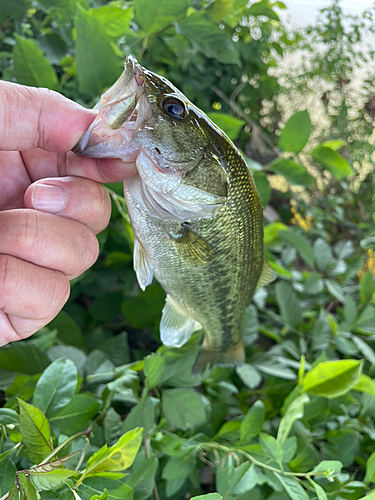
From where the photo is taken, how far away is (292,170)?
1025mm

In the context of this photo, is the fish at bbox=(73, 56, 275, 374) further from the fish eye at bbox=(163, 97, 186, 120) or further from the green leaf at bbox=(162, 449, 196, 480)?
the green leaf at bbox=(162, 449, 196, 480)

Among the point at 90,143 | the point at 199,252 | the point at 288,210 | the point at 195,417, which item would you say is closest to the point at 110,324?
the point at 195,417

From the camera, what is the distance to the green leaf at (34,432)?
468 millimetres

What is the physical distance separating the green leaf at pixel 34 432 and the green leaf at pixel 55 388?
0.26 ft

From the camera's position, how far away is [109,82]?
2.55ft

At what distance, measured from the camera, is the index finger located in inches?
19.3

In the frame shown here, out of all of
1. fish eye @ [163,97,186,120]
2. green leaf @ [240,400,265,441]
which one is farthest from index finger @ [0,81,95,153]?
green leaf @ [240,400,265,441]

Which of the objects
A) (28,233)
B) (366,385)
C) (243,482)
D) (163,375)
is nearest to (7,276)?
(28,233)

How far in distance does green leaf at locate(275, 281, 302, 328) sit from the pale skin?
29.4 inches

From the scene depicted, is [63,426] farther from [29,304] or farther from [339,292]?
[339,292]

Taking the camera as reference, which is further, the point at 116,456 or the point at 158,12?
the point at 158,12

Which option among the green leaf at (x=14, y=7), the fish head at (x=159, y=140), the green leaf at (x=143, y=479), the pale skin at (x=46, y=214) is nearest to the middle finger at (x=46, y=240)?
the pale skin at (x=46, y=214)

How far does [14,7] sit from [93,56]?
0.36 m

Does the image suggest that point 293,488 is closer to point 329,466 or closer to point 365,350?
point 329,466
